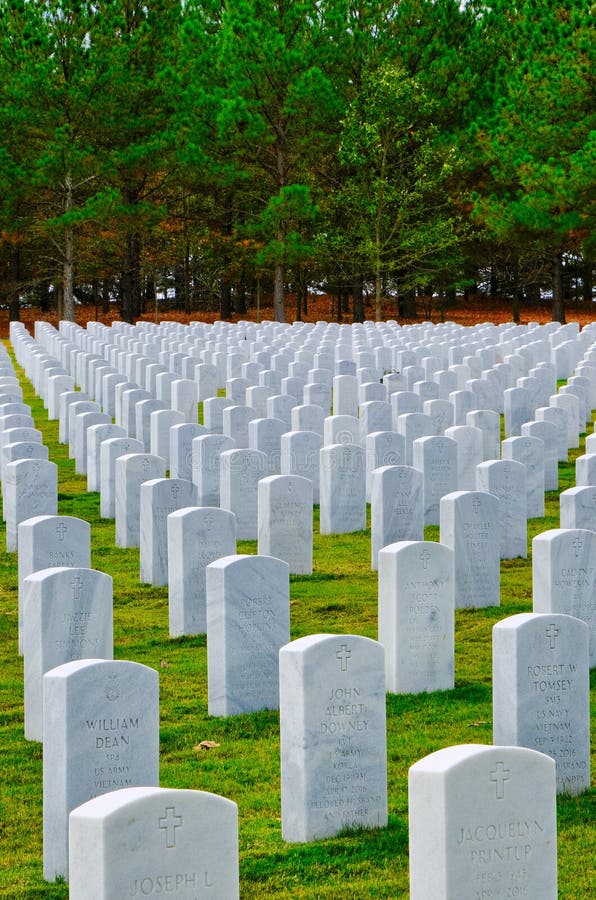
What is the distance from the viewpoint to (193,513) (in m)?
9.58

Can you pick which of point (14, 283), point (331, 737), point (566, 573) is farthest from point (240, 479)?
point (14, 283)

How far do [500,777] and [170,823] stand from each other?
1210 mm

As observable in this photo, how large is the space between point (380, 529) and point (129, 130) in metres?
33.7

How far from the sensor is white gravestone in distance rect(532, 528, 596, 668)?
28.5ft

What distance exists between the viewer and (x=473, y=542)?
1020 centimetres

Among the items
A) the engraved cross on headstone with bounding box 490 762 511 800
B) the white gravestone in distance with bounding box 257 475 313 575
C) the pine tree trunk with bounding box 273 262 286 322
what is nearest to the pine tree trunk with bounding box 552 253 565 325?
the pine tree trunk with bounding box 273 262 286 322

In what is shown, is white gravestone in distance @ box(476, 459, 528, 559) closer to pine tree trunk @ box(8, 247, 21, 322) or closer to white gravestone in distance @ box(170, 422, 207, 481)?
white gravestone in distance @ box(170, 422, 207, 481)

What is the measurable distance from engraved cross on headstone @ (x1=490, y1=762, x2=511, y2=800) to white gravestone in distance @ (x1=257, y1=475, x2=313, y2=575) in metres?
6.67

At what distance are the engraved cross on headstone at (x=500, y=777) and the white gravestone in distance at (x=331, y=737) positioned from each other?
1.50m

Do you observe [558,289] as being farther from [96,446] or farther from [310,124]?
[96,446]

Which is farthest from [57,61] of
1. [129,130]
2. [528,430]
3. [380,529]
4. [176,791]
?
[176,791]

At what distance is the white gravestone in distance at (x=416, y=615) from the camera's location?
8.29 m

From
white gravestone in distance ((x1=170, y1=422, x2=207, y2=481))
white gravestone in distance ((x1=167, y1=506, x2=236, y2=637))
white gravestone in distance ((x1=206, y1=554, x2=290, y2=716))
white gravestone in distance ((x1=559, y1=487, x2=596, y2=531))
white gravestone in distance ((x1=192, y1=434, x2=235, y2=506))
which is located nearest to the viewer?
white gravestone in distance ((x1=206, y1=554, x2=290, y2=716))

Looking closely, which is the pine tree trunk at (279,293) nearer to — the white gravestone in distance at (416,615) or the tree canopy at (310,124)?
the tree canopy at (310,124)
